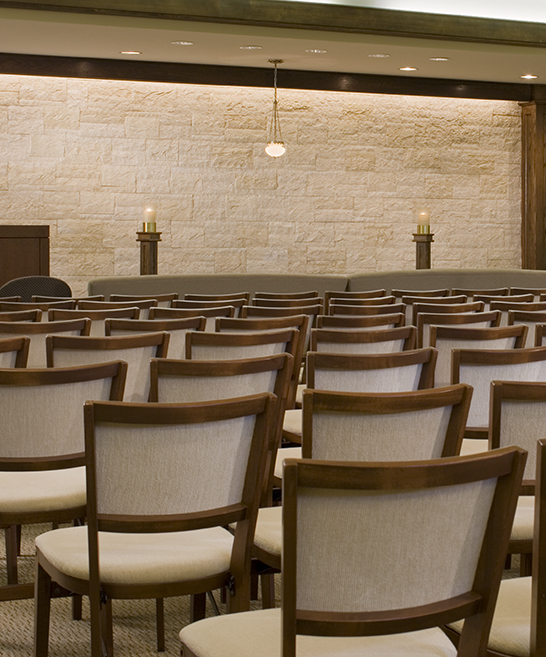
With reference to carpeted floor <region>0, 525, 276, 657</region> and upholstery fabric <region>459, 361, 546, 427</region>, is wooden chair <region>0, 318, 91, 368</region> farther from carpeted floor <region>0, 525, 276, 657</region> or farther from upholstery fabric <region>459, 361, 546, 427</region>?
upholstery fabric <region>459, 361, 546, 427</region>

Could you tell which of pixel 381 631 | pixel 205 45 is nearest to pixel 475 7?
pixel 205 45

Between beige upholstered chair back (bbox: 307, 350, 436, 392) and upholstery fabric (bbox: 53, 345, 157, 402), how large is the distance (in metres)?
0.86

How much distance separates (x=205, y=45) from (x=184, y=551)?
8695 mm

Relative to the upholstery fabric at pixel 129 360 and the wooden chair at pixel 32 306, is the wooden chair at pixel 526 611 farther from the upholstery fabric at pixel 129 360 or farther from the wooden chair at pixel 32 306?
the wooden chair at pixel 32 306

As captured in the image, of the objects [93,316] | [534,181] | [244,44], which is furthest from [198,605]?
[534,181]

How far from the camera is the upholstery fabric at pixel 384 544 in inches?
55.5

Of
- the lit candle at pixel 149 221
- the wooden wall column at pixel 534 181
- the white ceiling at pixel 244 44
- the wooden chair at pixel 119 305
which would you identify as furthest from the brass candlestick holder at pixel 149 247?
the wooden wall column at pixel 534 181

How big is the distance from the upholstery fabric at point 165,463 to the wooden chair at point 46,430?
53 centimetres

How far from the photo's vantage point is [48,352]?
323 cm

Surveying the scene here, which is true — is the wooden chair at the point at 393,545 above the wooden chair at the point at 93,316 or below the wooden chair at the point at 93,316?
below

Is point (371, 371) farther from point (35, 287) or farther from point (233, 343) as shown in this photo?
point (35, 287)

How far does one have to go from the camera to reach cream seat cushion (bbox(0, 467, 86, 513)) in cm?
239

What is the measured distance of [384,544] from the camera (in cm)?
145

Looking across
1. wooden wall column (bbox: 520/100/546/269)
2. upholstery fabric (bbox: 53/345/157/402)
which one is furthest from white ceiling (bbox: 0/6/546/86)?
upholstery fabric (bbox: 53/345/157/402)
